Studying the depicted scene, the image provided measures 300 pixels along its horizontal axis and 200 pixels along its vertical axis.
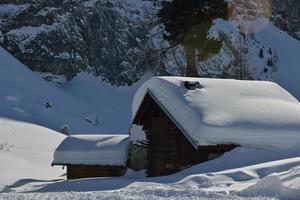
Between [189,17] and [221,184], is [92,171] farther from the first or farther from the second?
[221,184]

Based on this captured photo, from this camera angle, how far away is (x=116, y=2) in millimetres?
59875

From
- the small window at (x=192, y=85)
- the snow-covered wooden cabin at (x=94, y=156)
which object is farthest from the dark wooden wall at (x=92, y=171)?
the small window at (x=192, y=85)

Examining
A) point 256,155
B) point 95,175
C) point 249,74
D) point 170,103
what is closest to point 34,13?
point 249,74

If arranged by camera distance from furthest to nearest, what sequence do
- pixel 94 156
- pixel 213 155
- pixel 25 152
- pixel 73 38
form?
pixel 73 38, pixel 25 152, pixel 94 156, pixel 213 155

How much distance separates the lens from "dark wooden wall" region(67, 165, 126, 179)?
2466cm

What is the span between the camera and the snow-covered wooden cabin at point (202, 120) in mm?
18625

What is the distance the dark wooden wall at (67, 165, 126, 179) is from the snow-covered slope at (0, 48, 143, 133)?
1241 centimetres

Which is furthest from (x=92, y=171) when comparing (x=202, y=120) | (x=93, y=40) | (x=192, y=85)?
(x=93, y=40)

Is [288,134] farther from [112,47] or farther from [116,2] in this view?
[116,2]

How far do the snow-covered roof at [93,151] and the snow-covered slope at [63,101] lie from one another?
494 inches

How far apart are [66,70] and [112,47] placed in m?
6.18

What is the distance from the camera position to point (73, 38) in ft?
178

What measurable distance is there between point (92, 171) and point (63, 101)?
21019 millimetres

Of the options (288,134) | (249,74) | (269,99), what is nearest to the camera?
(288,134)
